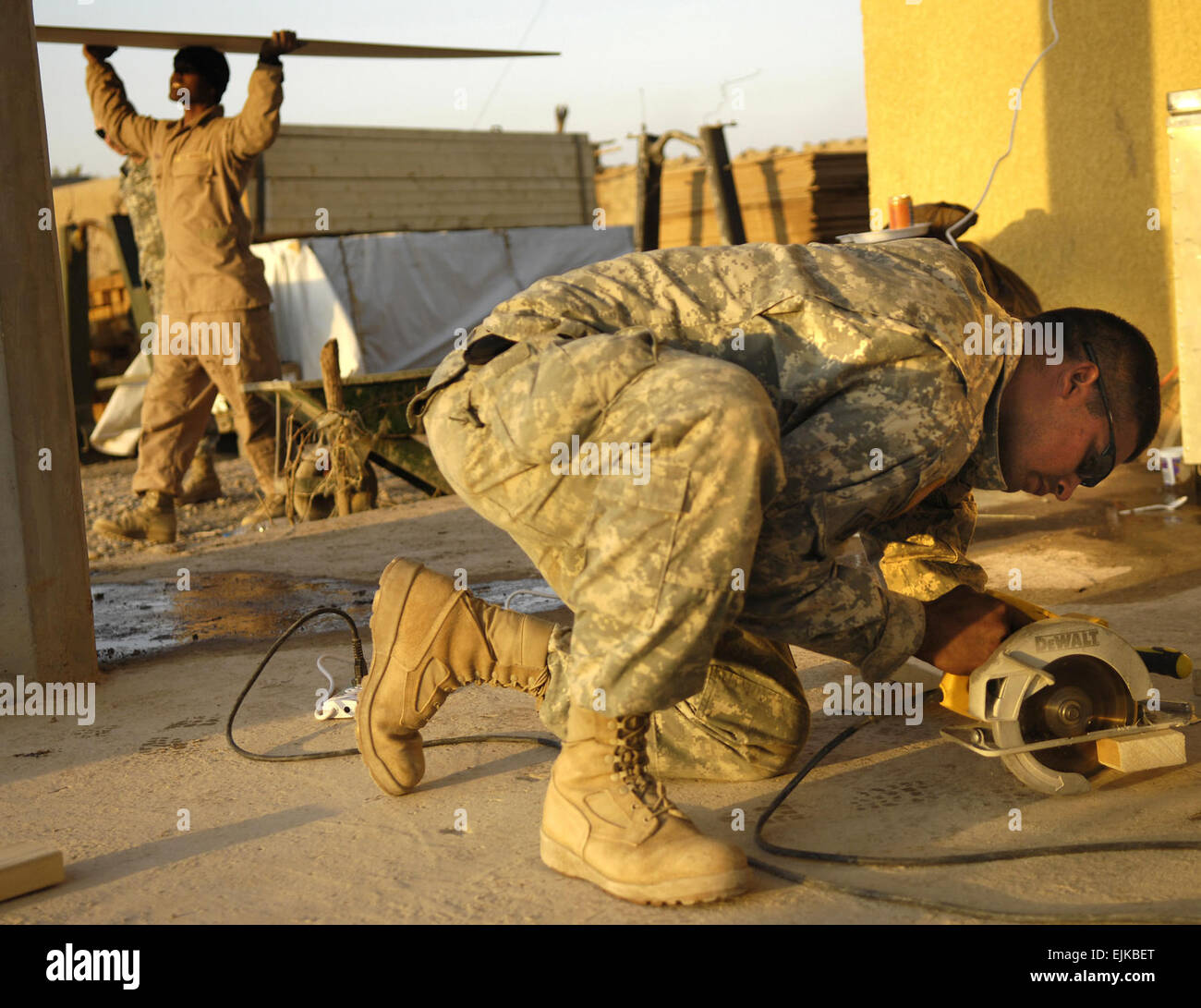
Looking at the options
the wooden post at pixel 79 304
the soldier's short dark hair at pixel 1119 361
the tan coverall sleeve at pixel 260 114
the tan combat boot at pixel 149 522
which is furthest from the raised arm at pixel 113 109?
the soldier's short dark hair at pixel 1119 361

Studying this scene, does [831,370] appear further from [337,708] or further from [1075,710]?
[337,708]

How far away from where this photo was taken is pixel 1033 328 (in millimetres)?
2408

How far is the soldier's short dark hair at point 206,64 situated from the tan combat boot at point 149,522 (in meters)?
2.13

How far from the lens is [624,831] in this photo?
2010mm

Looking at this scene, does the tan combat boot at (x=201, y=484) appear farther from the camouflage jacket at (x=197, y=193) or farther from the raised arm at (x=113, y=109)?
the raised arm at (x=113, y=109)

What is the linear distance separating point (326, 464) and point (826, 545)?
16.5 feet

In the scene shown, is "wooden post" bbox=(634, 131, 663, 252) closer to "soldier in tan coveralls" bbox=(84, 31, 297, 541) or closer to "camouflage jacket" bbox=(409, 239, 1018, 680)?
"soldier in tan coveralls" bbox=(84, 31, 297, 541)

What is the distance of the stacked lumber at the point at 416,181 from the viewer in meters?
11.4

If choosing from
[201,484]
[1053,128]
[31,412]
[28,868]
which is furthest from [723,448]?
[201,484]

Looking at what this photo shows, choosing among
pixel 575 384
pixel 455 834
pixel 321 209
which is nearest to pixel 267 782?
pixel 455 834

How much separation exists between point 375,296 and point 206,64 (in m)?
4.51

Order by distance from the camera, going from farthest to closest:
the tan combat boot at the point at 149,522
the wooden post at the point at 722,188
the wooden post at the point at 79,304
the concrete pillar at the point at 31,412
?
the wooden post at the point at 79,304, the wooden post at the point at 722,188, the tan combat boot at the point at 149,522, the concrete pillar at the point at 31,412

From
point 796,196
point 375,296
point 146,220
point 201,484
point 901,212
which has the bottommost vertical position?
point 201,484

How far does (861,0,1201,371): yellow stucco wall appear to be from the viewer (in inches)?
225
